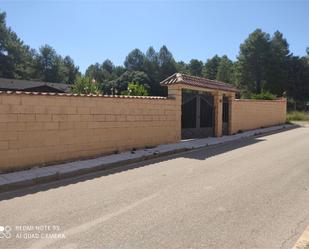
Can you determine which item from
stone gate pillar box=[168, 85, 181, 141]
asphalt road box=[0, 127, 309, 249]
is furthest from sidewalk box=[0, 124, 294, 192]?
stone gate pillar box=[168, 85, 181, 141]

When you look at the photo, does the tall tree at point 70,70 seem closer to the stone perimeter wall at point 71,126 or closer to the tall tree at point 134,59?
the tall tree at point 134,59

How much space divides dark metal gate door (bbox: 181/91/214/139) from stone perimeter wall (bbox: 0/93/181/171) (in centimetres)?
213

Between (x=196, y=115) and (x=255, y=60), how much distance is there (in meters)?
45.4

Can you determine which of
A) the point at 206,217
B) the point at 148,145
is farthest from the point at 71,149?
the point at 206,217

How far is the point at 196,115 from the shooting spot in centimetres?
1553

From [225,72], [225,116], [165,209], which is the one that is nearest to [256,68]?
[225,72]

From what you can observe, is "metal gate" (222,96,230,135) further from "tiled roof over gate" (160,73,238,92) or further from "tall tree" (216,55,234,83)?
"tall tree" (216,55,234,83)

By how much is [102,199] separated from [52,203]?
846mm

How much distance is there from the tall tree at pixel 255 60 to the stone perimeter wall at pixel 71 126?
47.5 meters

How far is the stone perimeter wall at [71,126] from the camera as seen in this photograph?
813 centimetres

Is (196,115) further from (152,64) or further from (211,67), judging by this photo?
(211,67)

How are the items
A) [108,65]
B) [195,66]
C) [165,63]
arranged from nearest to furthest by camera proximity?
[165,63] → [195,66] → [108,65]

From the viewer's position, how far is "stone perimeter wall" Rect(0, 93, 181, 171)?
8.13 meters

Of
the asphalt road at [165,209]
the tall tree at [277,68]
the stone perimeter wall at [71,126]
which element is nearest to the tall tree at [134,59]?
the tall tree at [277,68]
